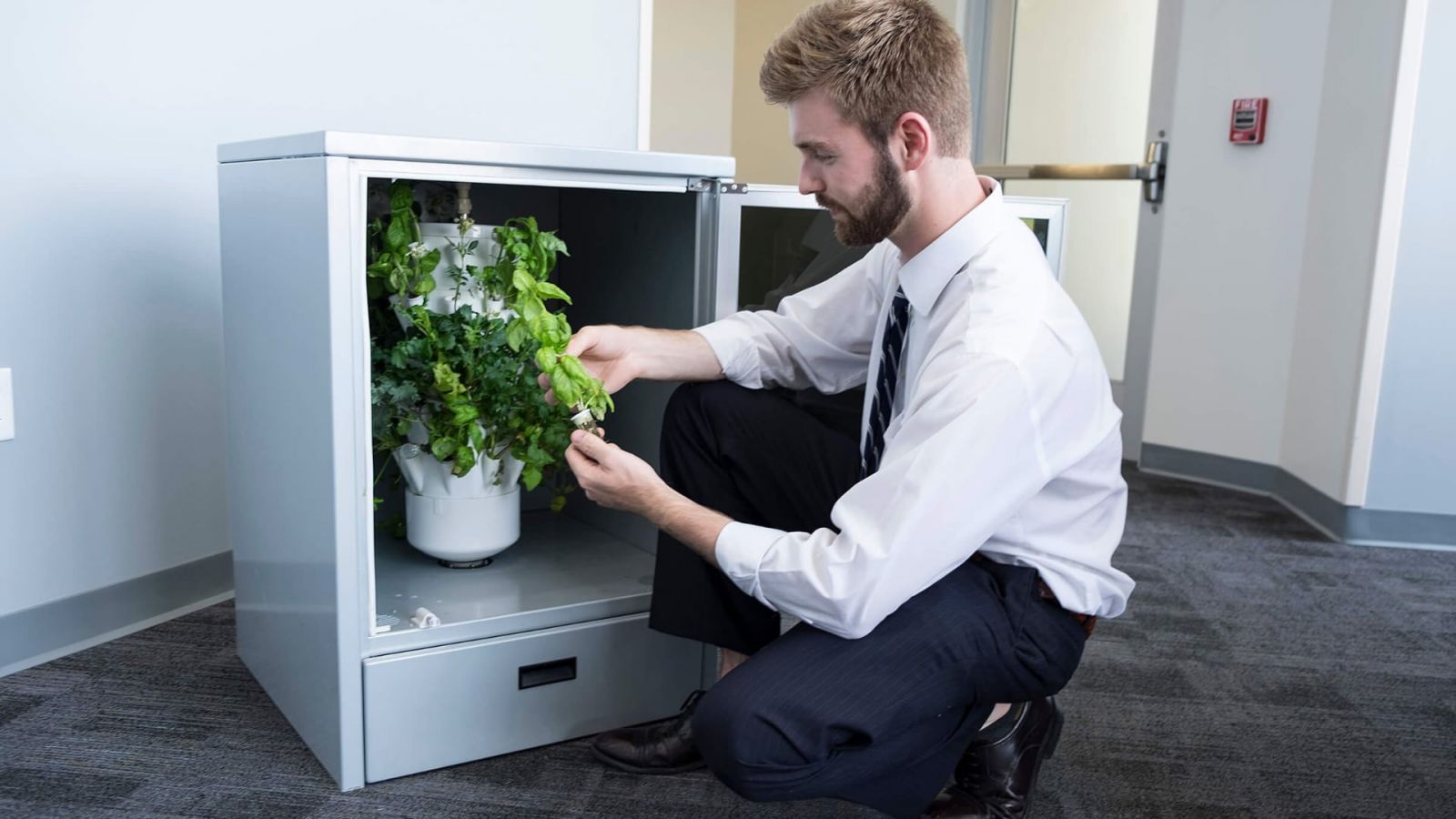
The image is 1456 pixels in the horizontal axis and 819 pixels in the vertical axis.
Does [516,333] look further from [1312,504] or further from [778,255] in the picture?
[1312,504]

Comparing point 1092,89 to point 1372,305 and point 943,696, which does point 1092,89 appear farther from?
point 943,696

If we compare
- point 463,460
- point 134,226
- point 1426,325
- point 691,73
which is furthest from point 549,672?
point 691,73

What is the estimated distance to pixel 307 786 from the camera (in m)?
1.37

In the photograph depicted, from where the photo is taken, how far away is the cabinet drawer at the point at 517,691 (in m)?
1.36

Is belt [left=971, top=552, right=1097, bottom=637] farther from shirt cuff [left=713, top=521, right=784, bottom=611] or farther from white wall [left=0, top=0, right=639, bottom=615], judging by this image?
white wall [left=0, top=0, right=639, bottom=615]

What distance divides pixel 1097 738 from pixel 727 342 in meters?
0.75

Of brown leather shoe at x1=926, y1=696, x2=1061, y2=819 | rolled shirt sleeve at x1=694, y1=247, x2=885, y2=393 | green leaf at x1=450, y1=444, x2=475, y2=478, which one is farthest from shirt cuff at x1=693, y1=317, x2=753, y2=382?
brown leather shoe at x1=926, y1=696, x2=1061, y2=819

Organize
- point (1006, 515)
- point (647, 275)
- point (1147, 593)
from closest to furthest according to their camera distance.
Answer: point (1006, 515)
point (647, 275)
point (1147, 593)

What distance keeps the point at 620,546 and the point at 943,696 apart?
0.72m

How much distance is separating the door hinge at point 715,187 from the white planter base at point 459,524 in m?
0.48

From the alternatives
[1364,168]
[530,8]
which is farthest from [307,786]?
[1364,168]

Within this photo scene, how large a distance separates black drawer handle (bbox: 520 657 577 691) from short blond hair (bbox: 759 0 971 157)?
0.75m

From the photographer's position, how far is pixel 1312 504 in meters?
2.86

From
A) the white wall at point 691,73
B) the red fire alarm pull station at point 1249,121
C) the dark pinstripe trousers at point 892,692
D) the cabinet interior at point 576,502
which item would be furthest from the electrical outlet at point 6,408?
the white wall at point 691,73
